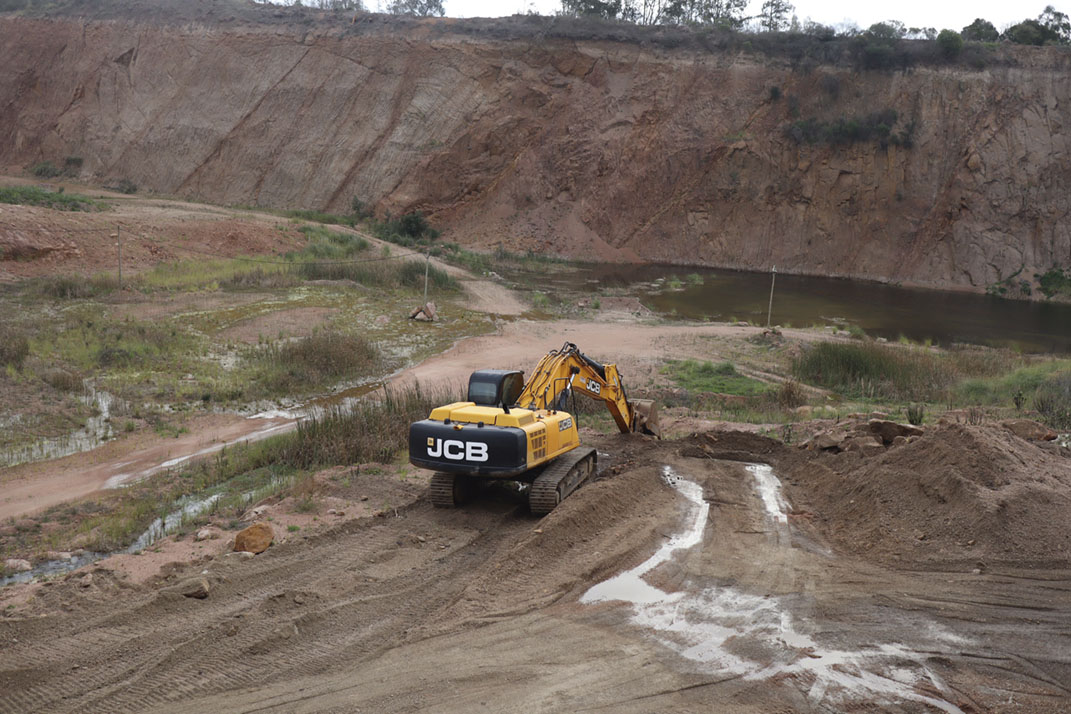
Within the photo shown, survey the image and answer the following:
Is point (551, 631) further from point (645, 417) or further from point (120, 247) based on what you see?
point (120, 247)

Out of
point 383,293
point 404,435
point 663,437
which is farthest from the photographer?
point 383,293

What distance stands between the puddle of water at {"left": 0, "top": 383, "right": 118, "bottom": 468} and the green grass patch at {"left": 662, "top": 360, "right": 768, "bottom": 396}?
485 inches

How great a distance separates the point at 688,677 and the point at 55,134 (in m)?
63.9

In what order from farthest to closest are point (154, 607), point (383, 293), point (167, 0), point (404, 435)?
1. point (167, 0)
2. point (383, 293)
3. point (404, 435)
4. point (154, 607)

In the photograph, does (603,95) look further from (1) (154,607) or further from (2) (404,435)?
(1) (154,607)

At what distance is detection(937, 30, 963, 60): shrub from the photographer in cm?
5488

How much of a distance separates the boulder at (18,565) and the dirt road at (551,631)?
4.80 ft

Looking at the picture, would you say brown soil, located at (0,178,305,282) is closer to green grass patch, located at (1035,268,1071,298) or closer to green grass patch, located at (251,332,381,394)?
green grass patch, located at (251,332,381,394)

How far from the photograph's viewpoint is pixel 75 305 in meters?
25.2

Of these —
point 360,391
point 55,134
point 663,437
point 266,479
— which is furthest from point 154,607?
point 55,134

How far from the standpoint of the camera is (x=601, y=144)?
56.2m

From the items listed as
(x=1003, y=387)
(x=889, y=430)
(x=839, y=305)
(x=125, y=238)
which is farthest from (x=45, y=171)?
(x=889, y=430)

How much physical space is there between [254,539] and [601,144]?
163ft

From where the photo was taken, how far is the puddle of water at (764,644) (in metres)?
6.46
